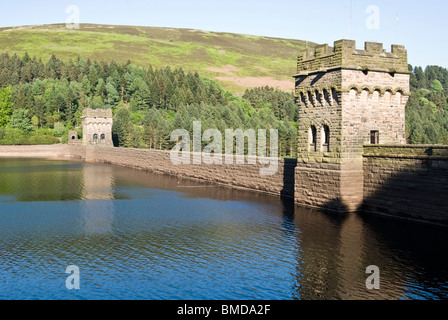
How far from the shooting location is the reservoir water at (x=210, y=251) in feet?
43.8

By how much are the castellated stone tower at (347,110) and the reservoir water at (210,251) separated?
5.27 feet

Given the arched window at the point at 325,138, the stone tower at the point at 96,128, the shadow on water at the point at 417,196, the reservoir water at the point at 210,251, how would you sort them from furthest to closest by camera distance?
the stone tower at the point at 96,128, the arched window at the point at 325,138, the shadow on water at the point at 417,196, the reservoir water at the point at 210,251

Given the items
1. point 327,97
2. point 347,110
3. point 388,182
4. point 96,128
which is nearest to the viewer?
point 388,182

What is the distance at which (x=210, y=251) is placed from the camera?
17.3 meters

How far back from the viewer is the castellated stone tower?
24.0m

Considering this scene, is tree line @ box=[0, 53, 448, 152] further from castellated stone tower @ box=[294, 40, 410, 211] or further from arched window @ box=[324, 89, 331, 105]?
arched window @ box=[324, 89, 331, 105]

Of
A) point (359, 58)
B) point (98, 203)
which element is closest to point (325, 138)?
point (359, 58)

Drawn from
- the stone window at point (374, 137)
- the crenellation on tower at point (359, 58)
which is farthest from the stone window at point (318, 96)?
the stone window at point (374, 137)

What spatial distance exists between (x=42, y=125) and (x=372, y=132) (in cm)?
10654

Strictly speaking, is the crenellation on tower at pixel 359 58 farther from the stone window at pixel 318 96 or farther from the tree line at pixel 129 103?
the tree line at pixel 129 103

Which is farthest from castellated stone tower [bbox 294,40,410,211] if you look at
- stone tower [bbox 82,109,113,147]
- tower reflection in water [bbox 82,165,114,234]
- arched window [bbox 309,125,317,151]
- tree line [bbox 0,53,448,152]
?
tree line [bbox 0,53,448,152]

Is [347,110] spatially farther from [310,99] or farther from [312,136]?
[312,136]

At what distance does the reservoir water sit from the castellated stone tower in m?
1.60

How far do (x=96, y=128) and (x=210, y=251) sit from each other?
61.2 metres
